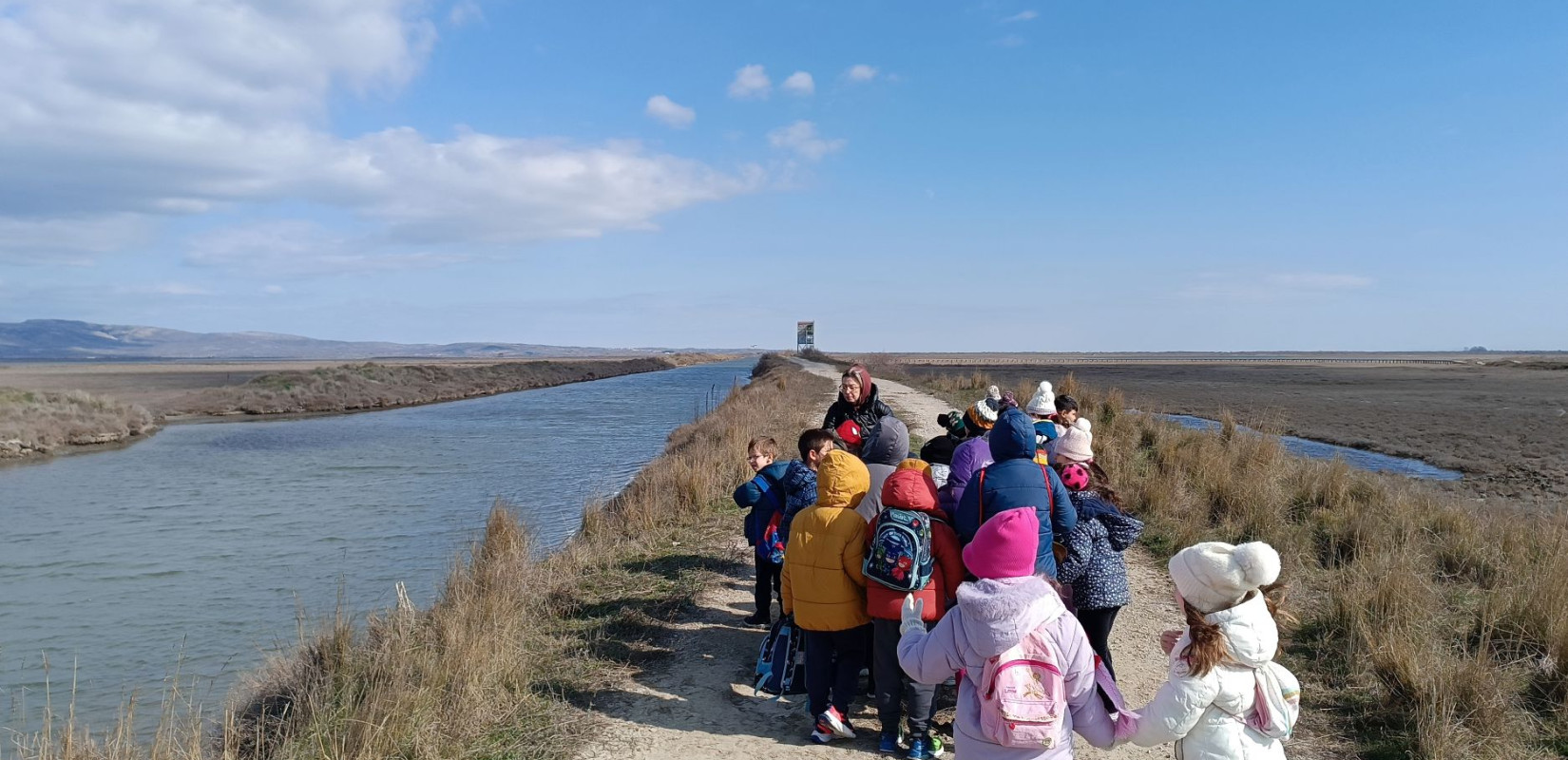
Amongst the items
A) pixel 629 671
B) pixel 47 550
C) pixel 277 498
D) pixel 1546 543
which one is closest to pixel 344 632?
pixel 629 671

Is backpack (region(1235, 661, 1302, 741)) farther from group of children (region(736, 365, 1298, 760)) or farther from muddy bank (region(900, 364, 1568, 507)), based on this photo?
muddy bank (region(900, 364, 1568, 507))

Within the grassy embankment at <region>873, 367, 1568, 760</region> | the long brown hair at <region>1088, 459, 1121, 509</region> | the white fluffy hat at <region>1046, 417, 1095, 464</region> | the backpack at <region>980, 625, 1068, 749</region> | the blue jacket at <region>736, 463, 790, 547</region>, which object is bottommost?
the grassy embankment at <region>873, 367, 1568, 760</region>

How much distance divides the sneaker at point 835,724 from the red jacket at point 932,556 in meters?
0.62

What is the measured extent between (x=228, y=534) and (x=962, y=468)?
11.7 meters

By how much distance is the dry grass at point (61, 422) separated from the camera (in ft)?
71.5

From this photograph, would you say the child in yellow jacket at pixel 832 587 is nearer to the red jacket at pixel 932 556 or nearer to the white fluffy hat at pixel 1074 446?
the red jacket at pixel 932 556

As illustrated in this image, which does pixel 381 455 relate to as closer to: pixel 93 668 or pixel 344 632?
pixel 93 668

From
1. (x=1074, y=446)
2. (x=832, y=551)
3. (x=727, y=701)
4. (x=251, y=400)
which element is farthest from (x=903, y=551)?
(x=251, y=400)

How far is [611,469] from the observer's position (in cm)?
1722

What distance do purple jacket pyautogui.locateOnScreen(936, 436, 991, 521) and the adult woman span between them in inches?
58.4

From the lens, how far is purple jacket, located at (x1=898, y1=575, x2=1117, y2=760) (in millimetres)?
2838

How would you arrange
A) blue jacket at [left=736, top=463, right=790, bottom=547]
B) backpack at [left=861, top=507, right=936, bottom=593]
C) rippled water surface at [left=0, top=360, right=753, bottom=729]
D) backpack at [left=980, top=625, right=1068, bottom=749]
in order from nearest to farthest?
1. backpack at [left=980, top=625, right=1068, bottom=749]
2. backpack at [left=861, top=507, right=936, bottom=593]
3. blue jacket at [left=736, top=463, right=790, bottom=547]
4. rippled water surface at [left=0, top=360, right=753, bottom=729]

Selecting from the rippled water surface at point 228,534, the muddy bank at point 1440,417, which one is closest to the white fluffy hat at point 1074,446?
the rippled water surface at point 228,534

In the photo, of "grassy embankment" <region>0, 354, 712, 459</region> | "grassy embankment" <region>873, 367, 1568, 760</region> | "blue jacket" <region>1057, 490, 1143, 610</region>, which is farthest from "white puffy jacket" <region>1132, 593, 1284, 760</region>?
"grassy embankment" <region>0, 354, 712, 459</region>
